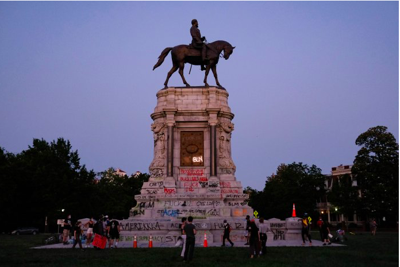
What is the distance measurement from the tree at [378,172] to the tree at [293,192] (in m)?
26.2

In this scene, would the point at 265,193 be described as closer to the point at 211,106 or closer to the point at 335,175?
the point at 335,175

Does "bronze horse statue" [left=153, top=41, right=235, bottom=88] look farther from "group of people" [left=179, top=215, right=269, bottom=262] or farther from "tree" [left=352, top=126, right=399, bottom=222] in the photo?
"tree" [left=352, top=126, right=399, bottom=222]

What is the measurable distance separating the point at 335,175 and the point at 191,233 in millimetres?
89980

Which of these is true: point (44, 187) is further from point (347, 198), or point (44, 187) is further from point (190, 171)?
point (347, 198)

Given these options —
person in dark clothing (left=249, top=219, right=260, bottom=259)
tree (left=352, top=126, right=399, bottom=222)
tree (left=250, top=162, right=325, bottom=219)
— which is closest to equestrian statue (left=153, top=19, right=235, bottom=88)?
person in dark clothing (left=249, top=219, right=260, bottom=259)

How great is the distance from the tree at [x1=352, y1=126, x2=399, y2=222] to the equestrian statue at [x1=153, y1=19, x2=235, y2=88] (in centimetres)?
3249

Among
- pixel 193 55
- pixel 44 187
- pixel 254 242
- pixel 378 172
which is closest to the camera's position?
pixel 254 242

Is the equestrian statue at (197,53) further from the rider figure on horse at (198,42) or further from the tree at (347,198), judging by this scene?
the tree at (347,198)

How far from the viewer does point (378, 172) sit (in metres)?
59.2

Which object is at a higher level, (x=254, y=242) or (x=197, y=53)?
(x=197, y=53)

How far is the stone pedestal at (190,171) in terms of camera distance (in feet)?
94.5

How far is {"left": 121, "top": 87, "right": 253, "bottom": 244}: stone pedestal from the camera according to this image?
2881 cm

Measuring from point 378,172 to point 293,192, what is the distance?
29710mm

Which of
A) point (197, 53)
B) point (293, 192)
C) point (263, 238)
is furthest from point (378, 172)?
point (263, 238)
